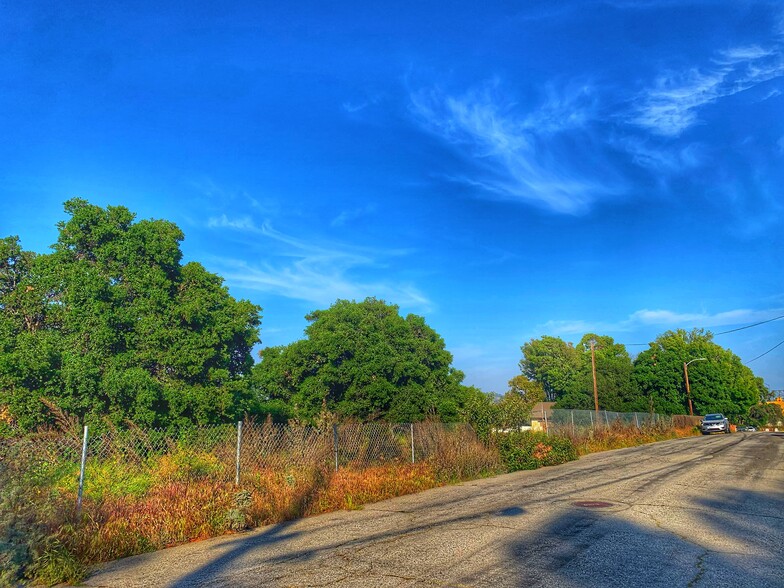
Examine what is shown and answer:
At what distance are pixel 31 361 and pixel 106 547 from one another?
13.1 metres

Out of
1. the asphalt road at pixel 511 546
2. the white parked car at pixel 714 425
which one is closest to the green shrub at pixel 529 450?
the asphalt road at pixel 511 546

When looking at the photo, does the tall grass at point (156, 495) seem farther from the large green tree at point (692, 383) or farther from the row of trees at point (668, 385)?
the large green tree at point (692, 383)

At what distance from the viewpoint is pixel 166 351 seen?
19.9 metres

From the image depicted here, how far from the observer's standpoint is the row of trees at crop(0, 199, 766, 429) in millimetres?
17719

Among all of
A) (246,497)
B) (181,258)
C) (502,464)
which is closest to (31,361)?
(181,258)

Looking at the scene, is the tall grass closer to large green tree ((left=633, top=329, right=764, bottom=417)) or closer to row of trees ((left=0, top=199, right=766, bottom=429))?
row of trees ((left=0, top=199, right=766, bottom=429))

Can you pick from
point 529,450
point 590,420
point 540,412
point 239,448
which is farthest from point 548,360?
point 239,448

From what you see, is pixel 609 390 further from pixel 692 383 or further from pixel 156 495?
pixel 156 495

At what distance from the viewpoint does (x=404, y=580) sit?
5598mm

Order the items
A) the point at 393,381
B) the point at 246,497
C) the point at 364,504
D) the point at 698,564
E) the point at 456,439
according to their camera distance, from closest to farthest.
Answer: the point at 698,564 < the point at 246,497 < the point at 364,504 < the point at 456,439 < the point at 393,381

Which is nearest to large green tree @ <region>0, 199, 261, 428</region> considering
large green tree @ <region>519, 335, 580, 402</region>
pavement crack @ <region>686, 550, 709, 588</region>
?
pavement crack @ <region>686, 550, 709, 588</region>

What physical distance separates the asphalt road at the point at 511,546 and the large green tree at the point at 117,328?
11.2 meters

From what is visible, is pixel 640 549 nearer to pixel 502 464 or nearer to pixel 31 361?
pixel 502 464

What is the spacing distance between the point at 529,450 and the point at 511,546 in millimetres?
11663
